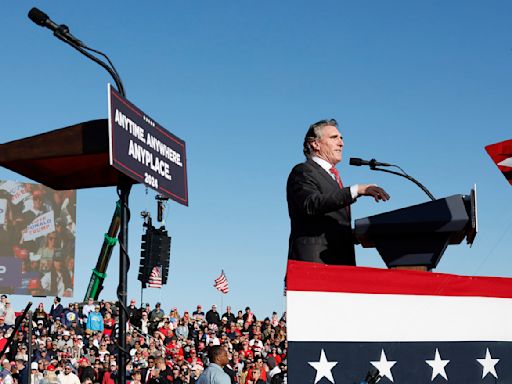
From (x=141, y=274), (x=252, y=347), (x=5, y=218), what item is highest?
(x=5, y=218)

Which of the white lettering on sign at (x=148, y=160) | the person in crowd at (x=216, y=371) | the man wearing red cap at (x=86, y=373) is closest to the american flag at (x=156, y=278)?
the man wearing red cap at (x=86, y=373)

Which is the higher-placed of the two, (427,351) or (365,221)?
(365,221)

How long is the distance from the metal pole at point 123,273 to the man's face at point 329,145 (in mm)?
1150

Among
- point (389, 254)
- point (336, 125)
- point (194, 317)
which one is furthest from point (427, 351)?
point (194, 317)

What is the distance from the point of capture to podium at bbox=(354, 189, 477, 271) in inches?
129

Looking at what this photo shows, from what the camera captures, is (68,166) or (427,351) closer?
(427,351)

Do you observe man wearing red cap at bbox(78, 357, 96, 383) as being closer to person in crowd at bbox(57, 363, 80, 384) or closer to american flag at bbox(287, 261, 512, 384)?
person in crowd at bbox(57, 363, 80, 384)

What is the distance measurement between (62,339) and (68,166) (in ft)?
57.3

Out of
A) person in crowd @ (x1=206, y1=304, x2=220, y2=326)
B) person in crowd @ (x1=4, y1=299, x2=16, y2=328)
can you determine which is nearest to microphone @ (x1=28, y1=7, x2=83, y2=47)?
person in crowd @ (x1=4, y1=299, x2=16, y2=328)

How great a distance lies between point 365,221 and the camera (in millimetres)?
3361

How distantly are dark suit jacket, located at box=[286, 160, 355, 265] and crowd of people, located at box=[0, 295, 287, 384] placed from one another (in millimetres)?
11798

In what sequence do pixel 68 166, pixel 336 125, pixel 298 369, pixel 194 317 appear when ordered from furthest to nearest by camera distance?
pixel 194 317 < pixel 68 166 < pixel 336 125 < pixel 298 369

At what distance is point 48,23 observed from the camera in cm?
555

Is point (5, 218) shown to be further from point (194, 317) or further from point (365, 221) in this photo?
point (365, 221)
